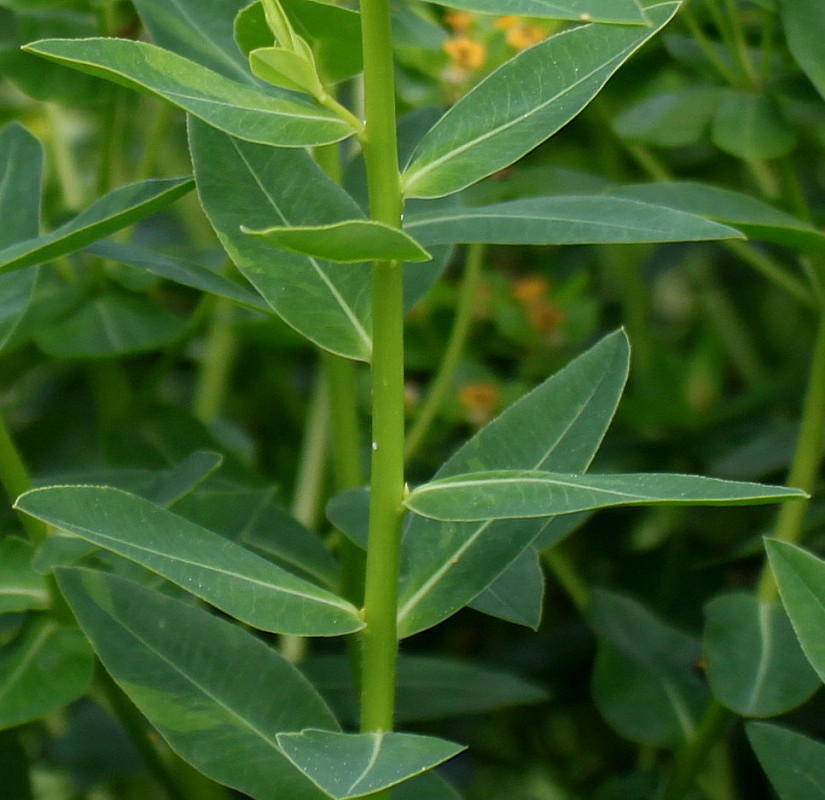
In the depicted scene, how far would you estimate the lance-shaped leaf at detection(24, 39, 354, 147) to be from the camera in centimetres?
41

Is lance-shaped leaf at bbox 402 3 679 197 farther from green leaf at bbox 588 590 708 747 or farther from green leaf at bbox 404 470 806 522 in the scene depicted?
green leaf at bbox 588 590 708 747

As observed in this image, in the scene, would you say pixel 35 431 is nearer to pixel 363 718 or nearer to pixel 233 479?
pixel 233 479

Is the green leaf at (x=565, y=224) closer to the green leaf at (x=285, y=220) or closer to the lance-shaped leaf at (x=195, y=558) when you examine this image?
the green leaf at (x=285, y=220)

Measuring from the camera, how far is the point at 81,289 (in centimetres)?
77

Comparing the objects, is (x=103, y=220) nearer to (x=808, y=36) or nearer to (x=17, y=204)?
(x=17, y=204)

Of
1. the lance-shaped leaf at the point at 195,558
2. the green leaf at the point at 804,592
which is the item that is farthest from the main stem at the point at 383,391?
the green leaf at the point at 804,592

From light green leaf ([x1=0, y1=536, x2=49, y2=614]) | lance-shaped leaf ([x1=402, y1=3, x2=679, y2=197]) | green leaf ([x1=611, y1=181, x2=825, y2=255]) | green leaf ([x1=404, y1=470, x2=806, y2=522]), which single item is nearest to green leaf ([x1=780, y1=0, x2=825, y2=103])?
green leaf ([x1=611, y1=181, x2=825, y2=255])

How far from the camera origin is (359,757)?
0.43 meters

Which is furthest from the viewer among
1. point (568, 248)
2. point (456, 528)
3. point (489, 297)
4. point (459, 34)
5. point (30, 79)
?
point (568, 248)

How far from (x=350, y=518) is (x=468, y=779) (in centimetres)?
42

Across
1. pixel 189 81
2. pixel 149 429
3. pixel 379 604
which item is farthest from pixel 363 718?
pixel 149 429

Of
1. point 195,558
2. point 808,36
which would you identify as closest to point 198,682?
point 195,558

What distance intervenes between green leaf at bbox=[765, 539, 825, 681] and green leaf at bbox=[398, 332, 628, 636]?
0.29ft

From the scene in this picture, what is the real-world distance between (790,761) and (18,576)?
0.36 metres
